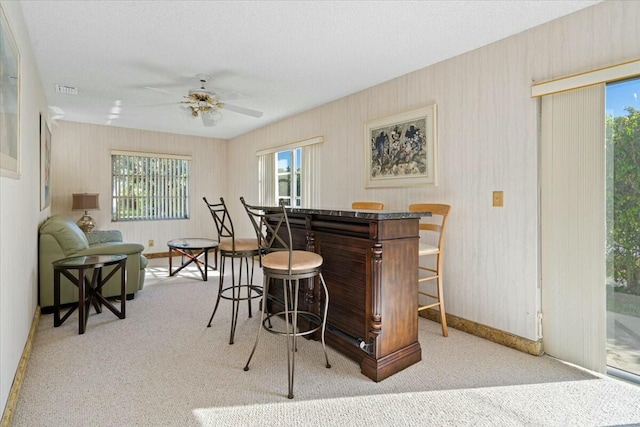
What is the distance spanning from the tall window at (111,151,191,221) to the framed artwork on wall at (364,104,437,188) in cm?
452

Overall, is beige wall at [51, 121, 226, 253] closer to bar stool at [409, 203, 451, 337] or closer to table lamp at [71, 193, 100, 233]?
table lamp at [71, 193, 100, 233]

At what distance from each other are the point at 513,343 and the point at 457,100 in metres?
2.10

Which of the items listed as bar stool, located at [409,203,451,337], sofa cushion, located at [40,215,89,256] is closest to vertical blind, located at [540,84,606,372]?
bar stool, located at [409,203,451,337]

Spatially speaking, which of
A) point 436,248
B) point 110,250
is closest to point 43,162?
point 110,250

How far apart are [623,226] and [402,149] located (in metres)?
1.90

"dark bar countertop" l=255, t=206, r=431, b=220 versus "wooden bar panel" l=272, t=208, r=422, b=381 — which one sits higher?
"dark bar countertop" l=255, t=206, r=431, b=220

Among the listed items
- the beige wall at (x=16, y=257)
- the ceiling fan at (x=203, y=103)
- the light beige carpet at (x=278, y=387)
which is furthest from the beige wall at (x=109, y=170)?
the light beige carpet at (x=278, y=387)

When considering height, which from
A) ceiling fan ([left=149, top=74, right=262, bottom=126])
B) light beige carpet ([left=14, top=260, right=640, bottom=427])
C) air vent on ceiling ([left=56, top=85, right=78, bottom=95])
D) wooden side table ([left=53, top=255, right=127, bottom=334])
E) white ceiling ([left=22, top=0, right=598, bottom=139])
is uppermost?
air vent on ceiling ([left=56, top=85, right=78, bottom=95])

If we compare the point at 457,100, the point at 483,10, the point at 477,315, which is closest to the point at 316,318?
the point at 477,315

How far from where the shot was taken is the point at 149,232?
256 inches

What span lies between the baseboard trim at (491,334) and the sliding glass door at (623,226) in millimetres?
439

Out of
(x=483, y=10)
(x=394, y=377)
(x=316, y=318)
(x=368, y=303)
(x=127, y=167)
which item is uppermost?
(x=483, y=10)

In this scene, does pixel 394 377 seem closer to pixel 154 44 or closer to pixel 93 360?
pixel 93 360

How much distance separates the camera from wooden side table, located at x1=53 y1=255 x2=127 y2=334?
2.82m
